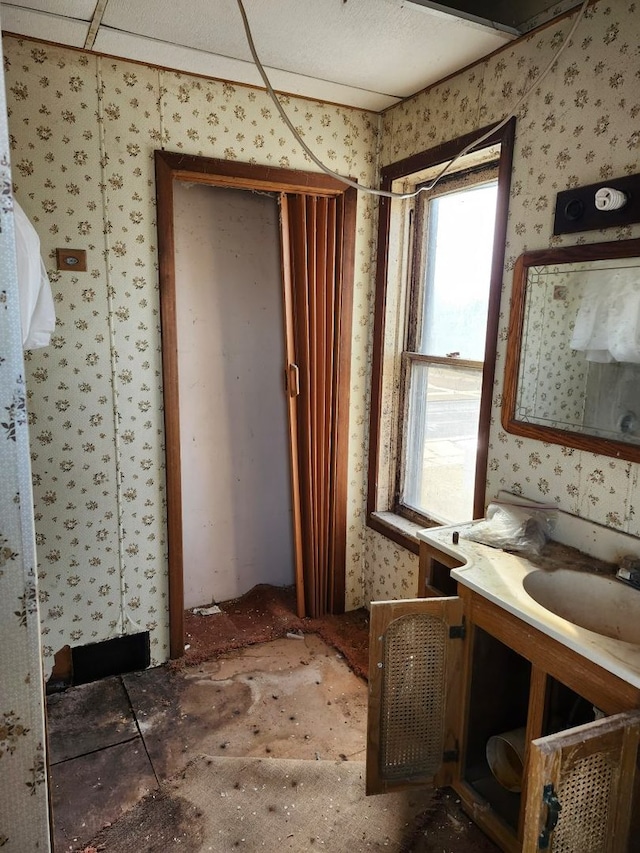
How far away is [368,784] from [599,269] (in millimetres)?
1701

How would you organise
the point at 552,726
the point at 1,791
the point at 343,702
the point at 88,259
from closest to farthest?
1. the point at 1,791
2. the point at 552,726
3. the point at 88,259
4. the point at 343,702

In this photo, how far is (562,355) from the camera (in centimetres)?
182

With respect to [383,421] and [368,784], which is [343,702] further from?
[383,421]

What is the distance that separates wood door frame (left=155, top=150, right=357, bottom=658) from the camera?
7.41 ft

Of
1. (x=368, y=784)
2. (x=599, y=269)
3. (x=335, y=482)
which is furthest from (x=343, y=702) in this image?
(x=599, y=269)

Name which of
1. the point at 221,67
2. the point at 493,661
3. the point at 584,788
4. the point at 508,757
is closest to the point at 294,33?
the point at 221,67

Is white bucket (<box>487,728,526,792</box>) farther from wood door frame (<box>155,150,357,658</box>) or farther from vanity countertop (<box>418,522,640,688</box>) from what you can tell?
wood door frame (<box>155,150,357,658</box>)

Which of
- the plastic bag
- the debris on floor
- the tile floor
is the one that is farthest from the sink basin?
the debris on floor

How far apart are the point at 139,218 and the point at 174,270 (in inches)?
9.0

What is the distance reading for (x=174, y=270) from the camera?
234 cm

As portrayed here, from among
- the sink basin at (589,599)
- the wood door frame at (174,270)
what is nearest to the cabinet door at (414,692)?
the sink basin at (589,599)

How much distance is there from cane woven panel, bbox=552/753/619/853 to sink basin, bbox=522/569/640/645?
0.48m

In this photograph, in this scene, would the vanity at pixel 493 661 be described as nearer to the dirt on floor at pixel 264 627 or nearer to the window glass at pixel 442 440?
the window glass at pixel 442 440

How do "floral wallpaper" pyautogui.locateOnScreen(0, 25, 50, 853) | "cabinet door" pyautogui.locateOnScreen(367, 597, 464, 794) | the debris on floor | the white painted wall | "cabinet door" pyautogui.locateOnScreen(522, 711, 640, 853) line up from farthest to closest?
1. the debris on floor
2. the white painted wall
3. "cabinet door" pyautogui.locateOnScreen(367, 597, 464, 794)
4. "cabinet door" pyautogui.locateOnScreen(522, 711, 640, 853)
5. "floral wallpaper" pyautogui.locateOnScreen(0, 25, 50, 853)
